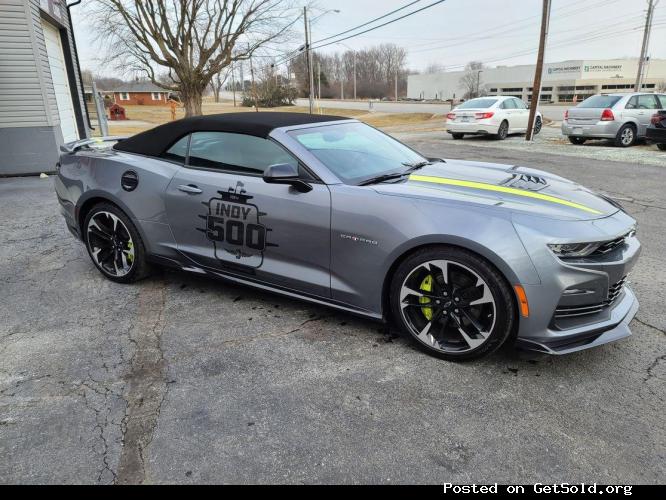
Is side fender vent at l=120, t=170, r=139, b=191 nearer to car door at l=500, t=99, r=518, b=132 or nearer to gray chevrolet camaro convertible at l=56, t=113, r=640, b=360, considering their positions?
gray chevrolet camaro convertible at l=56, t=113, r=640, b=360

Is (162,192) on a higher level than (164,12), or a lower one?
lower

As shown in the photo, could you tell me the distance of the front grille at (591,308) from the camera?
261 cm

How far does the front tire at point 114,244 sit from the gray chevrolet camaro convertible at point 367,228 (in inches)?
0.6

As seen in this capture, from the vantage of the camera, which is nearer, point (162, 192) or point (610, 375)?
point (610, 375)

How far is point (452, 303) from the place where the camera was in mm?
2832

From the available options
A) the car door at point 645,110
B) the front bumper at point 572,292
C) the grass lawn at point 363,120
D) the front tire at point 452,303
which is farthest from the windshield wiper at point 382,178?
the grass lawn at point 363,120

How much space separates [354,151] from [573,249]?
1666mm

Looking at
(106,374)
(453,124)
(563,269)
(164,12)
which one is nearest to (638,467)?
(563,269)

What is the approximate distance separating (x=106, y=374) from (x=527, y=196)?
270 cm

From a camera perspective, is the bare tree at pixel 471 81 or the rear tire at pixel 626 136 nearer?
the rear tire at pixel 626 136

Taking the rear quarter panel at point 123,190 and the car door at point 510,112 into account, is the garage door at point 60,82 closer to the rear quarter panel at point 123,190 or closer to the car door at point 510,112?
the rear quarter panel at point 123,190

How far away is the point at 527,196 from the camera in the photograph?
115 inches

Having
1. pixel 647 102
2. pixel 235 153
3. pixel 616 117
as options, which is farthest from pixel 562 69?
pixel 235 153

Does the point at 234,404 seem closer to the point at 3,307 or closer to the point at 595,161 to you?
the point at 3,307
